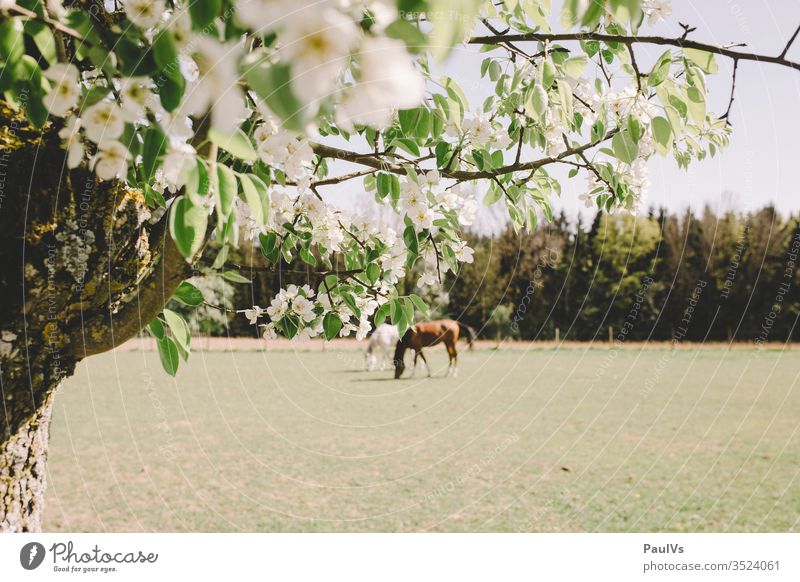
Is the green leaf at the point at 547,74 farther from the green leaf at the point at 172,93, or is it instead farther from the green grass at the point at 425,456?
the green grass at the point at 425,456

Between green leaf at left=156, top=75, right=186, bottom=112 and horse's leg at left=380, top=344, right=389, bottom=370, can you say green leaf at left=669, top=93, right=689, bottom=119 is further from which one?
horse's leg at left=380, top=344, right=389, bottom=370

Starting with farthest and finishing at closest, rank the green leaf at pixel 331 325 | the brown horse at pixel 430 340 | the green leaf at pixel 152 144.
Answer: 1. the brown horse at pixel 430 340
2. the green leaf at pixel 331 325
3. the green leaf at pixel 152 144

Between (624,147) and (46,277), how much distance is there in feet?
5.73

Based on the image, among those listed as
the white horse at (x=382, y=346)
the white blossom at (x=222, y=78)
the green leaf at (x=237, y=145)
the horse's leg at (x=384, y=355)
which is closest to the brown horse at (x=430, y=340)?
the horse's leg at (x=384, y=355)

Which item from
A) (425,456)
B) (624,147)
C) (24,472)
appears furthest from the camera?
(425,456)

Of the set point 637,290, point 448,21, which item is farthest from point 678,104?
point 637,290

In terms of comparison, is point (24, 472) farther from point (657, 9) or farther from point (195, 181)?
point (657, 9)

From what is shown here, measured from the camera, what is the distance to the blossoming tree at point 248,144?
755 millimetres

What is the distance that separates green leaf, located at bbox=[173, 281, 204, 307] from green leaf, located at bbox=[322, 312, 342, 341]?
0.49 metres

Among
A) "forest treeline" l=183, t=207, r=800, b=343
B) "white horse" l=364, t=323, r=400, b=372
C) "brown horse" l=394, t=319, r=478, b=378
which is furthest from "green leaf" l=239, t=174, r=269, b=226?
"forest treeline" l=183, t=207, r=800, b=343

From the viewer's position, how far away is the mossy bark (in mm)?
1856

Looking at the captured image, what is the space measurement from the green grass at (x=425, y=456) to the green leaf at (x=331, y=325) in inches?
140

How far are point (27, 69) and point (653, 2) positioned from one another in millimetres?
1876

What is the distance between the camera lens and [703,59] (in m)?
1.53
